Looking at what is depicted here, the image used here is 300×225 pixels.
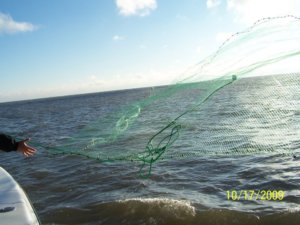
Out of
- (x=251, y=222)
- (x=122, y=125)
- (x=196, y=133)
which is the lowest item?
(x=251, y=222)

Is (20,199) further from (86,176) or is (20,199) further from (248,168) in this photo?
(248,168)

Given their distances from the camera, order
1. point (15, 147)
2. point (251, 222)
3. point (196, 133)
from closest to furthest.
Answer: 1. point (15, 147)
2. point (251, 222)
3. point (196, 133)

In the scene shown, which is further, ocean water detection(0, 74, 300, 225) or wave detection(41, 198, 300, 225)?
ocean water detection(0, 74, 300, 225)

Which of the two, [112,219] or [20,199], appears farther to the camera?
[112,219]

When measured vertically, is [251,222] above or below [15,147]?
below

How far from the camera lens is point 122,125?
26.7 feet

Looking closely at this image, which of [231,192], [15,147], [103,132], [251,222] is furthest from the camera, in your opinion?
[103,132]

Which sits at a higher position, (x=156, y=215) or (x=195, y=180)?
(x=195, y=180)

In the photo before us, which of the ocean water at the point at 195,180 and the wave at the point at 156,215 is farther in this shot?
the ocean water at the point at 195,180

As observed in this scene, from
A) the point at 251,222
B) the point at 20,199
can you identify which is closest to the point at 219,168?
the point at 251,222

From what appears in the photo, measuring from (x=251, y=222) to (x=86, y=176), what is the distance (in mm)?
5374

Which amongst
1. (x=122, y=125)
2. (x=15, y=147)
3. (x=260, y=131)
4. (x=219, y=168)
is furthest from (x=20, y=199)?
(x=260, y=131)

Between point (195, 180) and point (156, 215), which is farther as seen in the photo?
point (195, 180)

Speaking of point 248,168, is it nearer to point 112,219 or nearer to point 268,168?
point 268,168
